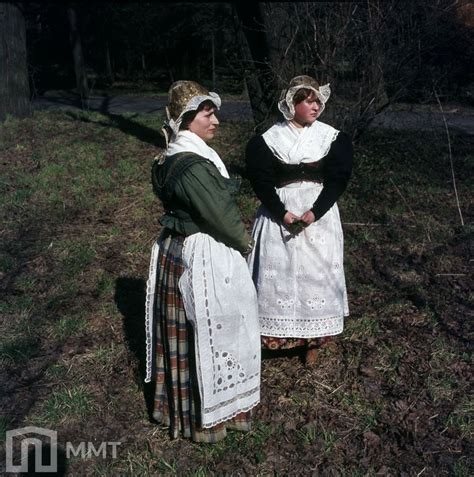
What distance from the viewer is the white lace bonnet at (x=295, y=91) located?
3.52 meters

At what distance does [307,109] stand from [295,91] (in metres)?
0.14

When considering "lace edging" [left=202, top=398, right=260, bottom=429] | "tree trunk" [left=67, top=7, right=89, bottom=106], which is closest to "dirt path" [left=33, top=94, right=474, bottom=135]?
A: "tree trunk" [left=67, top=7, right=89, bottom=106]

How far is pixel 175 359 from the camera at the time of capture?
319cm

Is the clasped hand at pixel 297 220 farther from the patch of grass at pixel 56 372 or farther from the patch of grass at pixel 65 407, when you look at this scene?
the patch of grass at pixel 56 372

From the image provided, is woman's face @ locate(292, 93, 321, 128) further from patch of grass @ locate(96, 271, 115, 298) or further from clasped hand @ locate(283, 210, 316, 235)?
patch of grass @ locate(96, 271, 115, 298)

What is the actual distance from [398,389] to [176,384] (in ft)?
4.92

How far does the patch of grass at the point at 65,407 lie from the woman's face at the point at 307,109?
2161mm

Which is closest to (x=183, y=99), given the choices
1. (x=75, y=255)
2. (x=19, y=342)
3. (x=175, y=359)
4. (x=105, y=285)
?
(x=175, y=359)

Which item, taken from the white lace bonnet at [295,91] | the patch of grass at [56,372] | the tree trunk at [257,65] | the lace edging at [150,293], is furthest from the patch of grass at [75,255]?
the white lace bonnet at [295,91]

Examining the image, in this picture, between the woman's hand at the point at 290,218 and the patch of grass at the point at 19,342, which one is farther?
the patch of grass at the point at 19,342

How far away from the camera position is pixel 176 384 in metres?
3.22

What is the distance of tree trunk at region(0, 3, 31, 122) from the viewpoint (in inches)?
427

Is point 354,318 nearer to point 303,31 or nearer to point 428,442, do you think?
point 428,442

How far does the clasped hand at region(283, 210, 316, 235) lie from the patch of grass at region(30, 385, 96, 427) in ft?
5.38
